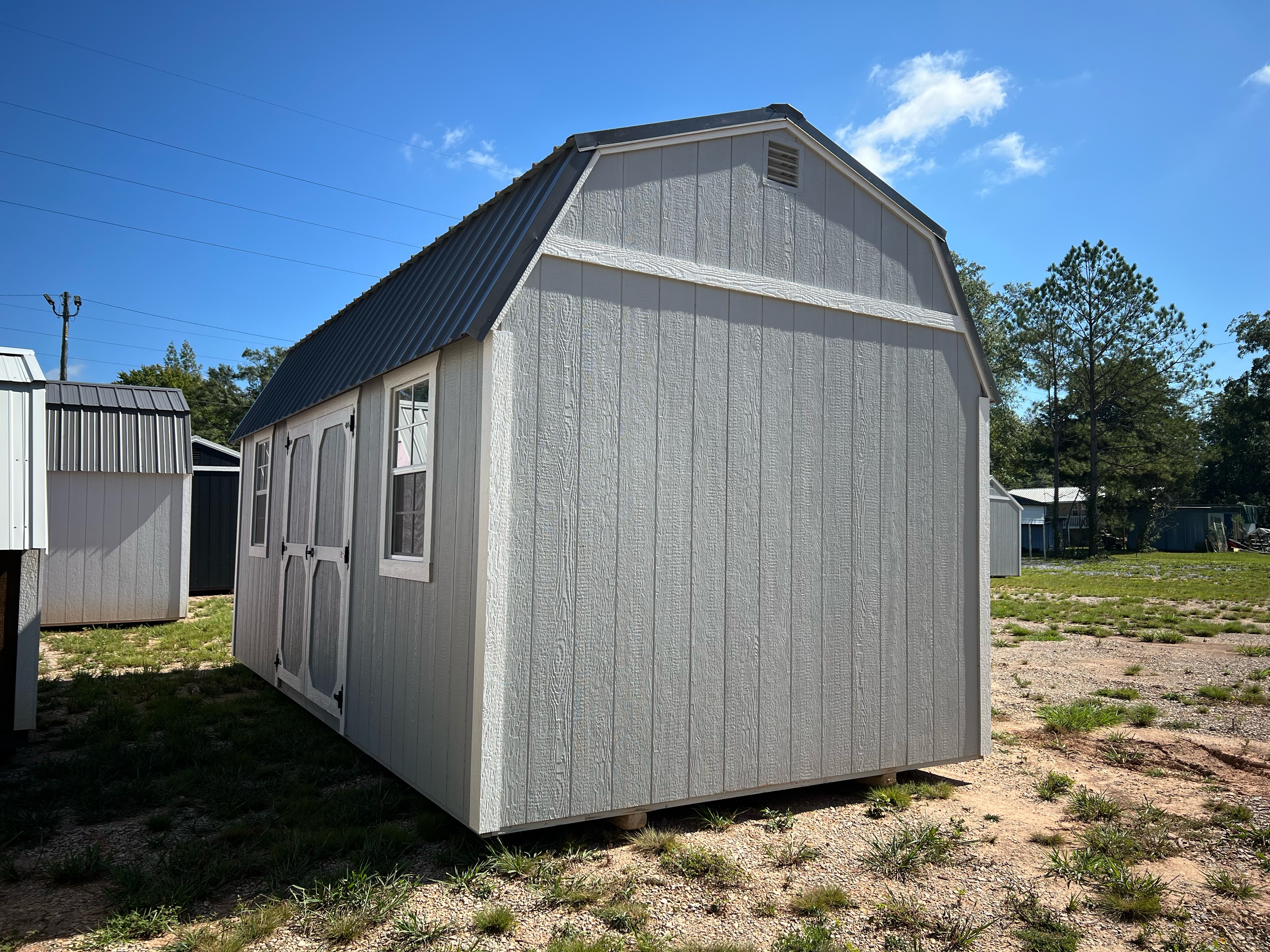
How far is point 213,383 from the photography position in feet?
163

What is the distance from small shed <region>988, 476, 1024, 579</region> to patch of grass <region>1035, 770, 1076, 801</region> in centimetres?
1692

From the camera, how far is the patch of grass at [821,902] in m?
3.02

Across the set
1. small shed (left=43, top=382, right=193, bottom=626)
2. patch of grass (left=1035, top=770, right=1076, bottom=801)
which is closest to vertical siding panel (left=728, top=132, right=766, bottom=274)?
patch of grass (left=1035, top=770, right=1076, bottom=801)

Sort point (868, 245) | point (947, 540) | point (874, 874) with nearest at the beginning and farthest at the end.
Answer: point (874, 874), point (868, 245), point (947, 540)

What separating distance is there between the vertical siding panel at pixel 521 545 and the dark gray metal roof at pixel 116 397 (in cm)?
927

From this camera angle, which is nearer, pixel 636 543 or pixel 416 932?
pixel 416 932

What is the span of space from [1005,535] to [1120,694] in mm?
15063

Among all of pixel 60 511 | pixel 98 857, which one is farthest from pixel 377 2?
pixel 98 857

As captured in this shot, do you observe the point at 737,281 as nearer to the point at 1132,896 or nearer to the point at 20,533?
the point at 1132,896

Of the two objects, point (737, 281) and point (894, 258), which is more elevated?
point (894, 258)

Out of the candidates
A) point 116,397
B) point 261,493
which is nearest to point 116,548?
point 116,397

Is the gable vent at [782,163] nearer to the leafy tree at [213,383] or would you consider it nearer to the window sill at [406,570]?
the window sill at [406,570]

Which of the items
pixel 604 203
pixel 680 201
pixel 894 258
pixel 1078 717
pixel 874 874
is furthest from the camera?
pixel 1078 717

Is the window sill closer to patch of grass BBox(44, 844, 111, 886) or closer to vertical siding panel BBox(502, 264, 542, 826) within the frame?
vertical siding panel BBox(502, 264, 542, 826)
